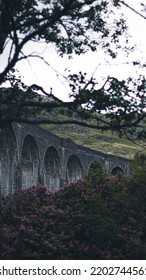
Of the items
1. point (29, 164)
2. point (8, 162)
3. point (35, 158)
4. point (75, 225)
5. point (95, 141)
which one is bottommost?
point (75, 225)

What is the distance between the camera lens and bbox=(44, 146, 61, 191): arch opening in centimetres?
3756

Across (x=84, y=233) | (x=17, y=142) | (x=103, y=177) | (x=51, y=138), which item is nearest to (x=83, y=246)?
(x=84, y=233)

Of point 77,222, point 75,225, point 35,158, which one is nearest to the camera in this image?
point 75,225

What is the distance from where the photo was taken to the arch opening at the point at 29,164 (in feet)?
107

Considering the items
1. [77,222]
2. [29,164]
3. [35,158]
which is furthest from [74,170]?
[77,222]

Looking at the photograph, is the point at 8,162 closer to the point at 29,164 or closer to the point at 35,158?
the point at 35,158

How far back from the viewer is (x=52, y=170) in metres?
38.2

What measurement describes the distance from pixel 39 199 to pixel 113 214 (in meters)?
2.46

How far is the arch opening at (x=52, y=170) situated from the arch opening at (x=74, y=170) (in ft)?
12.4

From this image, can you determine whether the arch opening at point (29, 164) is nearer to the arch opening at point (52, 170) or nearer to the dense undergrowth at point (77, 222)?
the arch opening at point (52, 170)

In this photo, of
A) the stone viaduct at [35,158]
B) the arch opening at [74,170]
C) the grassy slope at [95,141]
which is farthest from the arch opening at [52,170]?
the grassy slope at [95,141]

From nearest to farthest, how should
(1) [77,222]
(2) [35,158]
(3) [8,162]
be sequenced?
1. (1) [77,222]
2. (3) [8,162]
3. (2) [35,158]

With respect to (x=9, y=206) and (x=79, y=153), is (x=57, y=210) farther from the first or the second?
(x=79, y=153)

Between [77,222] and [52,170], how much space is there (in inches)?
920
